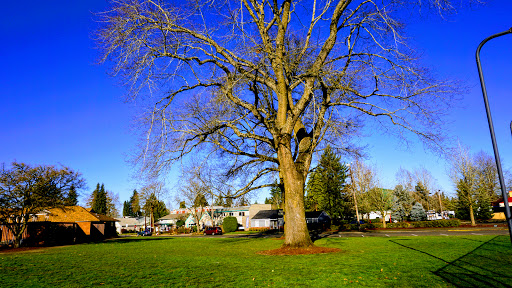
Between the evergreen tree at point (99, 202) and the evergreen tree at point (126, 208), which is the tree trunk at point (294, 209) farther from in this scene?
the evergreen tree at point (126, 208)

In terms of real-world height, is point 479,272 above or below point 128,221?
above

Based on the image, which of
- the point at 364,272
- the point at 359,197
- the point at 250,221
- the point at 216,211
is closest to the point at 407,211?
the point at 359,197

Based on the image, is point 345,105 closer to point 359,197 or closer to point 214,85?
point 214,85

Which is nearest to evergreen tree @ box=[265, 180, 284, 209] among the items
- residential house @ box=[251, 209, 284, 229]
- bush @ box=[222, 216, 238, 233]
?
residential house @ box=[251, 209, 284, 229]

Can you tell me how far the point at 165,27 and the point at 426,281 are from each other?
480 inches

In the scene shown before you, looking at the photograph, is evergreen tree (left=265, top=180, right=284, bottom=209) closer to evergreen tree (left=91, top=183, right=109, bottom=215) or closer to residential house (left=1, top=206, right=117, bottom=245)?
residential house (left=1, top=206, right=117, bottom=245)

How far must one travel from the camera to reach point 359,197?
171 ft

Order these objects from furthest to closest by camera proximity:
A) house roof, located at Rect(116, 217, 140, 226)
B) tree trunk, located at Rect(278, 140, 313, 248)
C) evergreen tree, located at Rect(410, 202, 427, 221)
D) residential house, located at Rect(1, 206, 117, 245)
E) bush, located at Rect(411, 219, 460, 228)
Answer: house roof, located at Rect(116, 217, 140, 226), evergreen tree, located at Rect(410, 202, 427, 221), bush, located at Rect(411, 219, 460, 228), residential house, located at Rect(1, 206, 117, 245), tree trunk, located at Rect(278, 140, 313, 248)

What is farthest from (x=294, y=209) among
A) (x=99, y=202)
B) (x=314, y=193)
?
(x=99, y=202)

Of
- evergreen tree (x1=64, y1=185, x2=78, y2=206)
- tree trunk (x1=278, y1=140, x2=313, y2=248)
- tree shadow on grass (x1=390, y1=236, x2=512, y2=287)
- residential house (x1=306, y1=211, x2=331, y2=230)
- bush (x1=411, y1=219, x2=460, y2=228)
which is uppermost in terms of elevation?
evergreen tree (x1=64, y1=185, x2=78, y2=206)

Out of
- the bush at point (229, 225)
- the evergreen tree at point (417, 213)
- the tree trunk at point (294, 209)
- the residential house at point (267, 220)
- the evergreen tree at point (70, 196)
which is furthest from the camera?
the residential house at point (267, 220)

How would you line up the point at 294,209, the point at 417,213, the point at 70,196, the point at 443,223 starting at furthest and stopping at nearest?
the point at 417,213
the point at 443,223
the point at 70,196
the point at 294,209

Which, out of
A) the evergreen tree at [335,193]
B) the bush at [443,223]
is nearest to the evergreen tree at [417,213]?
the evergreen tree at [335,193]

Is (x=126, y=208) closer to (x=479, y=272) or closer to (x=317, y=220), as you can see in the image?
(x=317, y=220)
